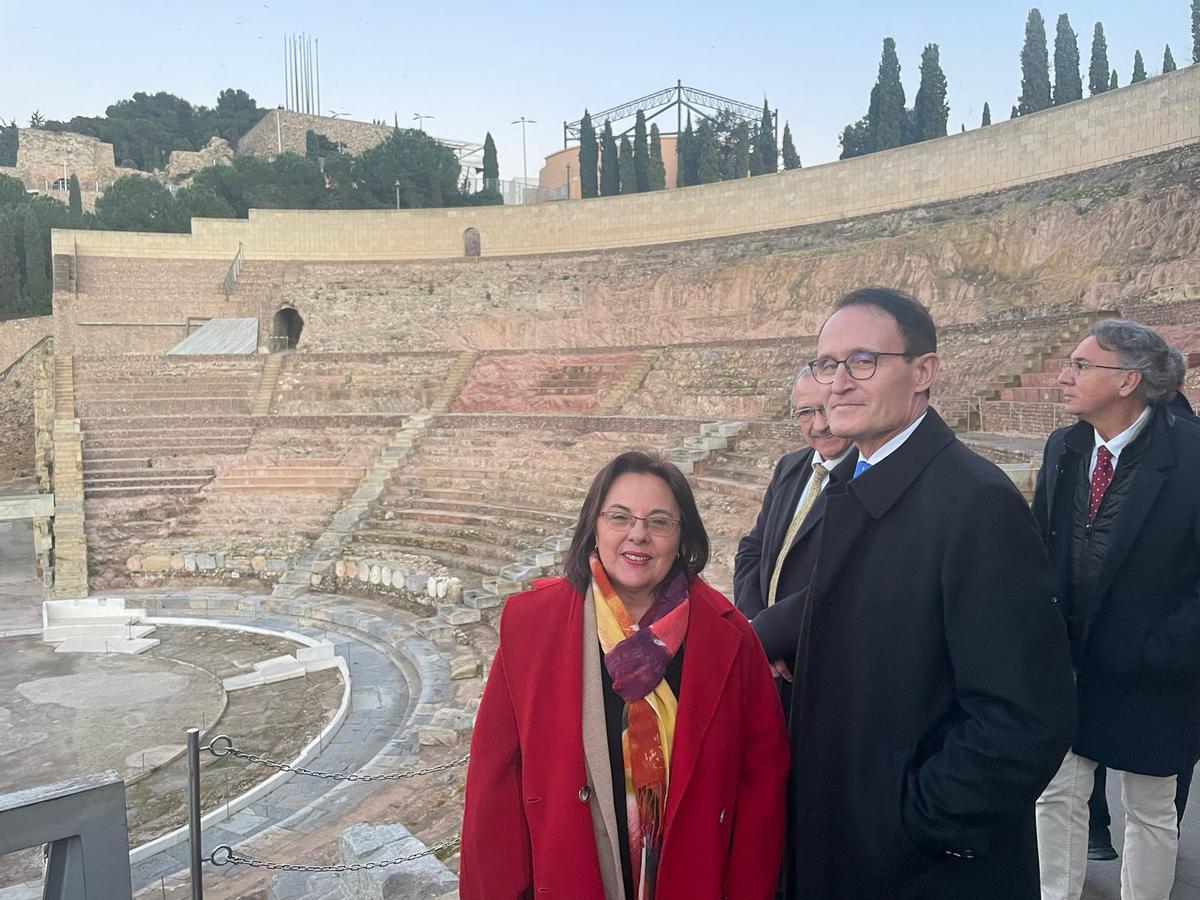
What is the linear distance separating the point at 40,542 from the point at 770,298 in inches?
636

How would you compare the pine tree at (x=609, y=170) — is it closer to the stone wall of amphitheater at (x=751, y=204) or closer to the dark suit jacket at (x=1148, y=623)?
the stone wall of amphitheater at (x=751, y=204)

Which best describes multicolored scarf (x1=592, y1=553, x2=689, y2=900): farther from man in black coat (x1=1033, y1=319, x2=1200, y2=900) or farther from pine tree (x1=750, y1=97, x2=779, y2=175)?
pine tree (x1=750, y1=97, x2=779, y2=175)

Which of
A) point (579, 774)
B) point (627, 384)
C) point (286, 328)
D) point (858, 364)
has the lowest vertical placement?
point (579, 774)

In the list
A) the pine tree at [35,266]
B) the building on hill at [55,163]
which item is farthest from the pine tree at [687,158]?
the building on hill at [55,163]

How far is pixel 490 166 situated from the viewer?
3959cm

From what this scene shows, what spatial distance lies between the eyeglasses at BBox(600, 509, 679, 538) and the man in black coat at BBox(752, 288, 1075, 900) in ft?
1.43

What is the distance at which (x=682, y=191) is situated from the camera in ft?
77.0

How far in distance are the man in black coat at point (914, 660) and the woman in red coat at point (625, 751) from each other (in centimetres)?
14

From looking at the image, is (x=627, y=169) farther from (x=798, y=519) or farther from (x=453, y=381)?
(x=798, y=519)

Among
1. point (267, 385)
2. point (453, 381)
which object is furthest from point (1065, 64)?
point (267, 385)

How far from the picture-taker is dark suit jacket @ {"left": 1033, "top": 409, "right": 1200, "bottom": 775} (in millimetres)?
2527

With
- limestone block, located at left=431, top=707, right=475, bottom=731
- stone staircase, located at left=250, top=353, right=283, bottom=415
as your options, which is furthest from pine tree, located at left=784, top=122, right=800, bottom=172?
limestone block, located at left=431, top=707, right=475, bottom=731

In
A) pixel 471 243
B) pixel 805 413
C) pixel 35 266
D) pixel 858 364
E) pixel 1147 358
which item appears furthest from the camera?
pixel 35 266

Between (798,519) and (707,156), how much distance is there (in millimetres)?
37698
